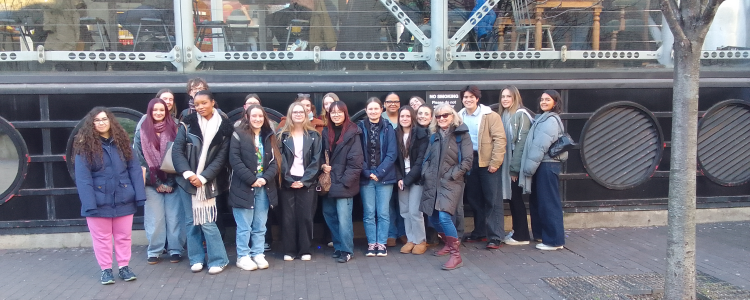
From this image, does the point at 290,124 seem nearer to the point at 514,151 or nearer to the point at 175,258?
the point at 175,258

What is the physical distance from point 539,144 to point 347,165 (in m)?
1.97

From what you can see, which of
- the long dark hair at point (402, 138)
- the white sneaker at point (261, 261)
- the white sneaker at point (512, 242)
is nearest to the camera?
the white sneaker at point (261, 261)

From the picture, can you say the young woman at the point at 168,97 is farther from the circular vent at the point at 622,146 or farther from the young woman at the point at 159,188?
the circular vent at the point at 622,146

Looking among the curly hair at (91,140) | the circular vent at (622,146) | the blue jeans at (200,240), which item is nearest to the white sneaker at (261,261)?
the blue jeans at (200,240)

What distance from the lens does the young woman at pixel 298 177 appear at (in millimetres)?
6039

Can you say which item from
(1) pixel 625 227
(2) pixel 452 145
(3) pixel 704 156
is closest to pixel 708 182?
(3) pixel 704 156

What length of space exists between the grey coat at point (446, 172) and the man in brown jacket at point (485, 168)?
500 mm

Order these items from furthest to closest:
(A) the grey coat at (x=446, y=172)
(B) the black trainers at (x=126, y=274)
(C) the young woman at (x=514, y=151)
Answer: (C) the young woman at (x=514, y=151) → (A) the grey coat at (x=446, y=172) → (B) the black trainers at (x=126, y=274)

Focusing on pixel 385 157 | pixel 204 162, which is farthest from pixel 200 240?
pixel 385 157

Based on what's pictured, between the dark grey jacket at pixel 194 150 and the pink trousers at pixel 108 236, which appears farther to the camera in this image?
the dark grey jacket at pixel 194 150

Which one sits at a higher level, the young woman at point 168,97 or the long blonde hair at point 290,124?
the young woman at point 168,97

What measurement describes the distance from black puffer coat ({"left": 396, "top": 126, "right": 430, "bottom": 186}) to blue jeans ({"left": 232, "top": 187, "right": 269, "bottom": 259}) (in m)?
1.41

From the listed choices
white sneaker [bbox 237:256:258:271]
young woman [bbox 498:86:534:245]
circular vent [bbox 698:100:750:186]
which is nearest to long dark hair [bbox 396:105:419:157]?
young woman [bbox 498:86:534:245]

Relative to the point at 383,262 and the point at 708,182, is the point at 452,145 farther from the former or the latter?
the point at 708,182
